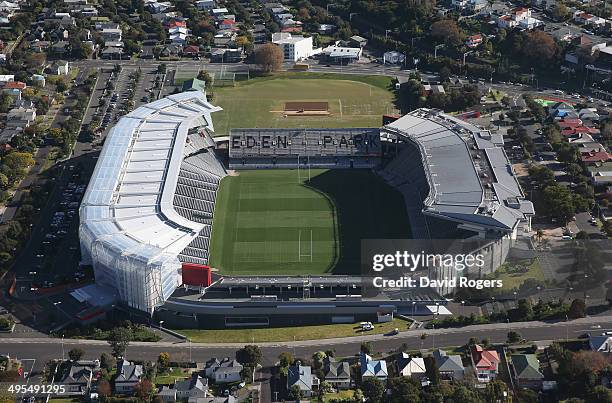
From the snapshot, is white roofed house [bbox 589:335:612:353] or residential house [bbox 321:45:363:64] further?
residential house [bbox 321:45:363:64]

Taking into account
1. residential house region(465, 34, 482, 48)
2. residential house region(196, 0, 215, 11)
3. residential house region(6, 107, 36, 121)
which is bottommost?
residential house region(196, 0, 215, 11)

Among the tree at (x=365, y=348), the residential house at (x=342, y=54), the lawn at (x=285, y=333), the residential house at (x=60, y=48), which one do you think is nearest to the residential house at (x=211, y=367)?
the lawn at (x=285, y=333)

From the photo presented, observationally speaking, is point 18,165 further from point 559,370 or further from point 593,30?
point 593,30

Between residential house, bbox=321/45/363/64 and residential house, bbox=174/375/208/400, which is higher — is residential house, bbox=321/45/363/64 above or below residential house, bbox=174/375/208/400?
below

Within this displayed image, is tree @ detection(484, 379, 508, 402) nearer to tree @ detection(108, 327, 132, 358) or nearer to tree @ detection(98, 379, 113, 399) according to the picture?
tree @ detection(98, 379, 113, 399)

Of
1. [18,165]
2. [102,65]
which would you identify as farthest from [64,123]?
[102,65]

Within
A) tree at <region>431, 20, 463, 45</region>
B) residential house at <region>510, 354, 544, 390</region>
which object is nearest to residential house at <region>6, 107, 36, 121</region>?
tree at <region>431, 20, 463, 45</region>

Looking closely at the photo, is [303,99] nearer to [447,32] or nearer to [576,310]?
[447,32]

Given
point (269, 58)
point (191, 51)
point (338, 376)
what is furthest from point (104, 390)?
point (191, 51)
